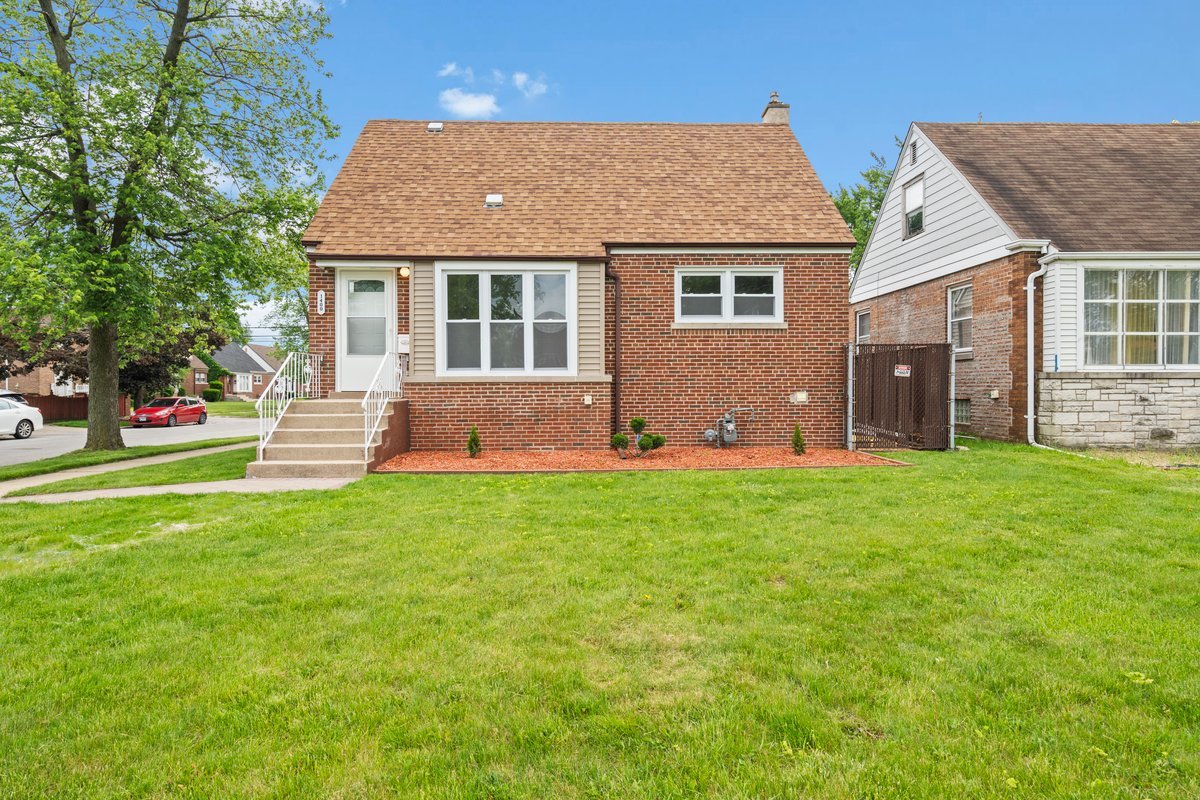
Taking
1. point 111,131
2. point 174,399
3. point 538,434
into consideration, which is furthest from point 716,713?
point 174,399

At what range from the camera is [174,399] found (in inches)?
1089

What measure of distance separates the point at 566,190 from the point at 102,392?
11.2m

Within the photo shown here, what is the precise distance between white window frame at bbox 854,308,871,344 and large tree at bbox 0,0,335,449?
1556 centimetres

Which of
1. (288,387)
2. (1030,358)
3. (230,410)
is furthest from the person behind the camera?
(230,410)

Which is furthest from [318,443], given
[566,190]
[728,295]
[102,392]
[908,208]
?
[908,208]

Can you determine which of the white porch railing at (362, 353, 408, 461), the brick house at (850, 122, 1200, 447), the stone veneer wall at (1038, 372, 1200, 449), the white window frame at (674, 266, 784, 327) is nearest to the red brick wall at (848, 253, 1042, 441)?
the brick house at (850, 122, 1200, 447)

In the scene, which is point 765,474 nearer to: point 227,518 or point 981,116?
point 227,518

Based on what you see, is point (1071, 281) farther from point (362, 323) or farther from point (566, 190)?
point (362, 323)

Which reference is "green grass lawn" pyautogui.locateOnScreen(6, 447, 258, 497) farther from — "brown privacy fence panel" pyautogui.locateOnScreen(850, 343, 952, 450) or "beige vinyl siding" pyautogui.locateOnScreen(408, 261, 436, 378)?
"brown privacy fence panel" pyautogui.locateOnScreen(850, 343, 952, 450)

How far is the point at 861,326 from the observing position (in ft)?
63.2

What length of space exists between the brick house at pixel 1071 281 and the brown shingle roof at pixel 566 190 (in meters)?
3.68

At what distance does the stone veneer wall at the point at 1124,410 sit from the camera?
37.4 feet

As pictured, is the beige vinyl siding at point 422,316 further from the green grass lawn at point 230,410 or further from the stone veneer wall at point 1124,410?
the green grass lawn at point 230,410

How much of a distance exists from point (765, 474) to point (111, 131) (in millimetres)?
13508
